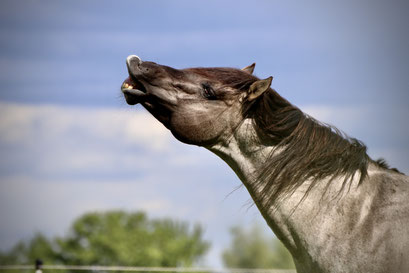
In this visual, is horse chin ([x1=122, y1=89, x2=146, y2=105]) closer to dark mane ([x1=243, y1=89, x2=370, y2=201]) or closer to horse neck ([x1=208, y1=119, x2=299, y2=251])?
horse neck ([x1=208, y1=119, x2=299, y2=251])

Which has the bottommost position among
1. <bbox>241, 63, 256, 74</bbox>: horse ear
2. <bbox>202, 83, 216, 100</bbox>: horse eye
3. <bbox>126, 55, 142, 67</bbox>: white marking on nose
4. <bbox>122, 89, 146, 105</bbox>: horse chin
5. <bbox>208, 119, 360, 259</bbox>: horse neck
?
<bbox>208, 119, 360, 259</bbox>: horse neck

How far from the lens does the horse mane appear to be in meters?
3.13

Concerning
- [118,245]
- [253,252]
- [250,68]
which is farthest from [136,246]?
[250,68]

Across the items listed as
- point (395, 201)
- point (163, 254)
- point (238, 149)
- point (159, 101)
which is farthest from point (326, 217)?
point (163, 254)

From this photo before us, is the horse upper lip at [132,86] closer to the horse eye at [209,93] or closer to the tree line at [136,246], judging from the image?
the horse eye at [209,93]

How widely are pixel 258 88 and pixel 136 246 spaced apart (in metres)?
41.0

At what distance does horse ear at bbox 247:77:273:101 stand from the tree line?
3777cm

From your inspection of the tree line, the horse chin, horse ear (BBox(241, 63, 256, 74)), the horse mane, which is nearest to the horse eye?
the horse mane

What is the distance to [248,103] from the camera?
10.8 feet

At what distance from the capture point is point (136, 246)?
42.6 meters

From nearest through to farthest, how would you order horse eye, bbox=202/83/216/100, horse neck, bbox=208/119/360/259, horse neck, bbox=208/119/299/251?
1. horse neck, bbox=208/119/360/259
2. horse neck, bbox=208/119/299/251
3. horse eye, bbox=202/83/216/100

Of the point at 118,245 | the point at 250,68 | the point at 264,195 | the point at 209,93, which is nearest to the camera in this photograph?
the point at 264,195

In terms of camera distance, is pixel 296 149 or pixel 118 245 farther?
pixel 118 245

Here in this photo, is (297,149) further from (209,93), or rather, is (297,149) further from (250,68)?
(250,68)
